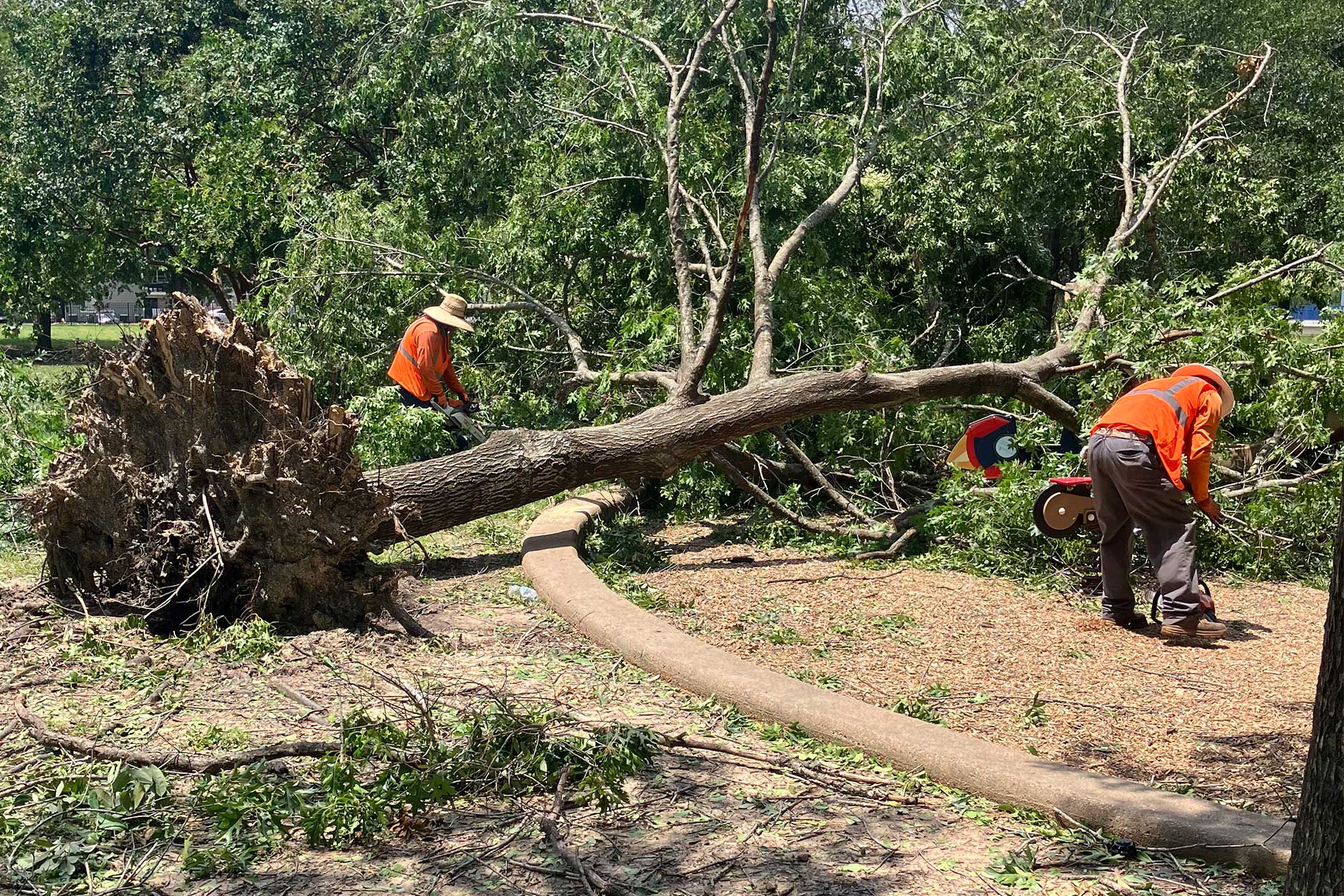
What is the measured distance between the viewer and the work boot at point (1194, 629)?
5.89 m

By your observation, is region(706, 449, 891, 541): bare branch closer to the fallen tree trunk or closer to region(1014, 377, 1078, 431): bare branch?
region(1014, 377, 1078, 431): bare branch

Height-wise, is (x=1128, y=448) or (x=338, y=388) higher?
(x=1128, y=448)

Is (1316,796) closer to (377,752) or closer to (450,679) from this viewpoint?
(377,752)

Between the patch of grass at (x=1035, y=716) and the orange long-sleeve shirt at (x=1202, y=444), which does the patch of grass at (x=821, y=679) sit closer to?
the patch of grass at (x=1035, y=716)

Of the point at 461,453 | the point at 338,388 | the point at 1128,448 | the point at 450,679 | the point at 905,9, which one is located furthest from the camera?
the point at 338,388

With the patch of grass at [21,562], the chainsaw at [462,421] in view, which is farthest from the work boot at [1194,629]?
the patch of grass at [21,562]

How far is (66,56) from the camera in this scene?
59.2ft

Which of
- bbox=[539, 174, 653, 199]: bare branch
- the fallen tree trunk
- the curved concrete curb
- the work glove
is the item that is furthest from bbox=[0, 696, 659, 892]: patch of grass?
bbox=[539, 174, 653, 199]: bare branch

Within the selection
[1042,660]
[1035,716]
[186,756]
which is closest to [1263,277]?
[1042,660]

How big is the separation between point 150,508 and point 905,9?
662 cm

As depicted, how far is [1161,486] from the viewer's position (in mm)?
6012

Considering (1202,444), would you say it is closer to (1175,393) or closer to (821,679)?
(1175,393)

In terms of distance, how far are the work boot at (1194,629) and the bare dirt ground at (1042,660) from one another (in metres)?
0.07

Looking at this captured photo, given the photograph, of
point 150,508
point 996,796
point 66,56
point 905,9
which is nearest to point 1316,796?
point 996,796
